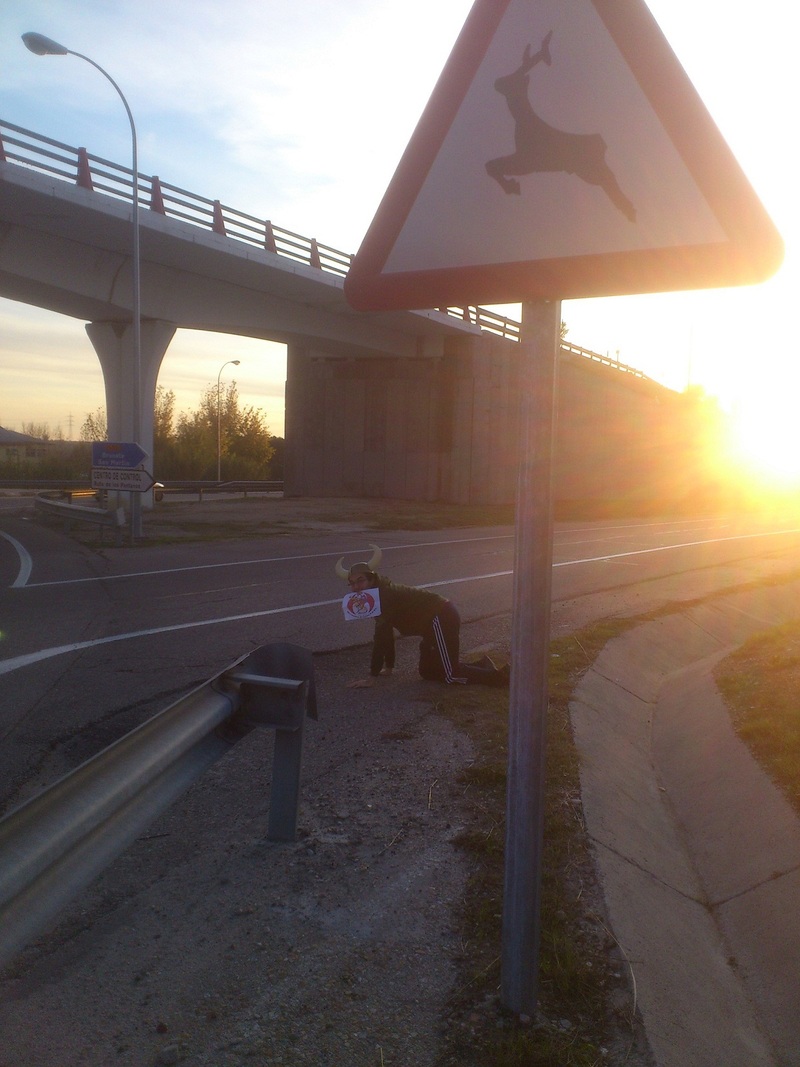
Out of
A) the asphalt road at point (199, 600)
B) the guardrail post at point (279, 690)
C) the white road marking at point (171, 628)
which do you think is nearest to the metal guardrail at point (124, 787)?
the guardrail post at point (279, 690)

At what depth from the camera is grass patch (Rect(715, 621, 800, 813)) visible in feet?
17.2

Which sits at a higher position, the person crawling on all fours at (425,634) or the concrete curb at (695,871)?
the person crawling on all fours at (425,634)

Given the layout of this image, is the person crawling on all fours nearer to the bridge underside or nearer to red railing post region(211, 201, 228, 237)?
red railing post region(211, 201, 228, 237)

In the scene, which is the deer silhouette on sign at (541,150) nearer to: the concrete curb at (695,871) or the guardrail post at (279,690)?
the guardrail post at (279,690)

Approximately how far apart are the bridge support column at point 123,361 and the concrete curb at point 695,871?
81.7 ft

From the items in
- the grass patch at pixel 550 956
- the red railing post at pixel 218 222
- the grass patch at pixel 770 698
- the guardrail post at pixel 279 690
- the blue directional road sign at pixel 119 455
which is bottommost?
the grass patch at pixel 550 956

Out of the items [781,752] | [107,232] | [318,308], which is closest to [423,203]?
[781,752]

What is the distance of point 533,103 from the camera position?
92.5 inches

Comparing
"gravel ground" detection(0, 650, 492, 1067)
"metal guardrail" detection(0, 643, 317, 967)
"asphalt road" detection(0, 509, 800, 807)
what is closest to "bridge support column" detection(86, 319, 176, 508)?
"asphalt road" detection(0, 509, 800, 807)

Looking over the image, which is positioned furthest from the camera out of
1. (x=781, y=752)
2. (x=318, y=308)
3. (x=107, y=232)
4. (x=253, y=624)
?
(x=318, y=308)

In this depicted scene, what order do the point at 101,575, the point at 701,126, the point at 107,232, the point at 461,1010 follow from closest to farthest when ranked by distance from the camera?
the point at 701,126 < the point at 461,1010 < the point at 101,575 < the point at 107,232

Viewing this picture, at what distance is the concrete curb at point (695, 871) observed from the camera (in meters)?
3.18

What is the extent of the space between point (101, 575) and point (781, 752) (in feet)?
38.6

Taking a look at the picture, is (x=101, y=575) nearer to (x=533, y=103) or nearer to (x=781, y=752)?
(x=781, y=752)
